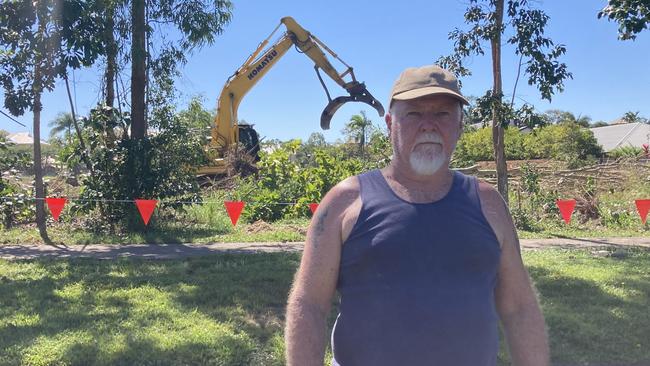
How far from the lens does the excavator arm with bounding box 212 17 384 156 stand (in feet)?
49.1

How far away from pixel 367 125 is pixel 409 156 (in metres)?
A: 34.4

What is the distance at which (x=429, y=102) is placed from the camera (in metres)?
1.98

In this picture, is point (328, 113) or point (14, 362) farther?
point (328, 113)

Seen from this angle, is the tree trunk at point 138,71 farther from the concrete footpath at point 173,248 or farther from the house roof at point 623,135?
the house roof at point 623,135

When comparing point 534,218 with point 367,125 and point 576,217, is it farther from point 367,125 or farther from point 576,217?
point 367,125

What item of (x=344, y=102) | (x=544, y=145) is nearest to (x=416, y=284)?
(x=344, y=102)

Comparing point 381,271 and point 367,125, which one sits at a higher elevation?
point 367,125

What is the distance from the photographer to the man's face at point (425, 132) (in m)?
1.96

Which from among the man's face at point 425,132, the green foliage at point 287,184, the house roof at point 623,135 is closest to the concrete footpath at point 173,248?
the green foliage at point 287,184

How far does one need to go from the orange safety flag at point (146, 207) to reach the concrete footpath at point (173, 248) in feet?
2.15

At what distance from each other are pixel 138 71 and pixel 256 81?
5.87 m

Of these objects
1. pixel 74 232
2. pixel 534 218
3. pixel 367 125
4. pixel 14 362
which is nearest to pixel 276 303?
pixel 14 362

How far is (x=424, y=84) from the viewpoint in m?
1.97

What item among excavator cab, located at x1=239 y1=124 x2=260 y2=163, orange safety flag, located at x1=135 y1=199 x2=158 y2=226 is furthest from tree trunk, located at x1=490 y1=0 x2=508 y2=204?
excavator cab, located at x1=239 y1=124 x2=260 y2=163
